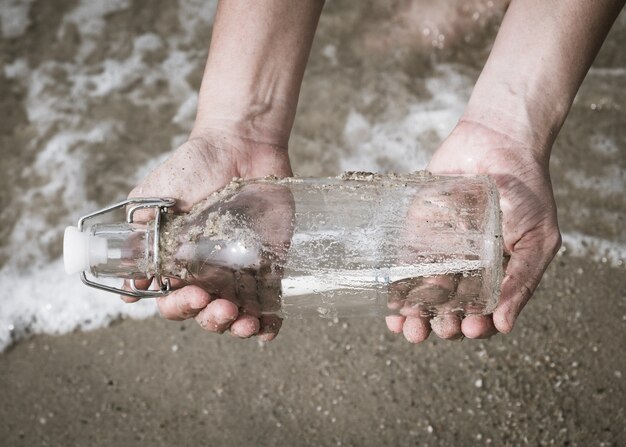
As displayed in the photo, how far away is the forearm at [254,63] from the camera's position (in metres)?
2.42

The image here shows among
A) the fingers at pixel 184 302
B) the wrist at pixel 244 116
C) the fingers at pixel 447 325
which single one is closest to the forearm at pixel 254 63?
the wrist at pixel 244 116

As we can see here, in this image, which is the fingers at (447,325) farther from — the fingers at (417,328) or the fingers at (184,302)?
the fingers at (184,302)

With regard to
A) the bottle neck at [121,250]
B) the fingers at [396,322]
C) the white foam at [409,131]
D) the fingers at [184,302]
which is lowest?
the white foam at [409,131]

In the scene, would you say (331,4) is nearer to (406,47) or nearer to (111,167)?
(406,47)

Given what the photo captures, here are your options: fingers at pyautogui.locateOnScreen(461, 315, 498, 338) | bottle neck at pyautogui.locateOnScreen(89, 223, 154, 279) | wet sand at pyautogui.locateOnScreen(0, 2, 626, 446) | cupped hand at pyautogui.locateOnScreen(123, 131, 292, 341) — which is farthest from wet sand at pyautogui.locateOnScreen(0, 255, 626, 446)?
bottle neck at pyautogui.locateOnScreen(89, 223, 154, 279)

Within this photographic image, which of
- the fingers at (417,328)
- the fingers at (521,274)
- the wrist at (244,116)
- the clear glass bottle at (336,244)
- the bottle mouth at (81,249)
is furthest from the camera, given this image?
the wrist at (244,116)

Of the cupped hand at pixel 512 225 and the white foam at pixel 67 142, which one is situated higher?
the cupped hand at pixel 512 225

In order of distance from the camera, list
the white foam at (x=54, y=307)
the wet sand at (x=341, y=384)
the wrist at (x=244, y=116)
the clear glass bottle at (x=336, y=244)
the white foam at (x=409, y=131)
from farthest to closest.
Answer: the white foam at (x=409, y=131)
the white foam at (x=54, y=307)
the wet sand at (x=341, y=384)
the wrist at (x=244, y=116)
the clear glass bottle at (x=336, y=244)

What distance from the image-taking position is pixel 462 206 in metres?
1.89

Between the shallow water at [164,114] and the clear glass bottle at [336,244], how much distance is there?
1.30 metres

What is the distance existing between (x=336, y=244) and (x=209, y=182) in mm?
561

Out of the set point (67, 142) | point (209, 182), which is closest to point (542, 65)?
point (209, 182)

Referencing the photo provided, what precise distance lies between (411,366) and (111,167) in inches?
82.4

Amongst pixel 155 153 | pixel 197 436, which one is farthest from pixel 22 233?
pixel 197 436
